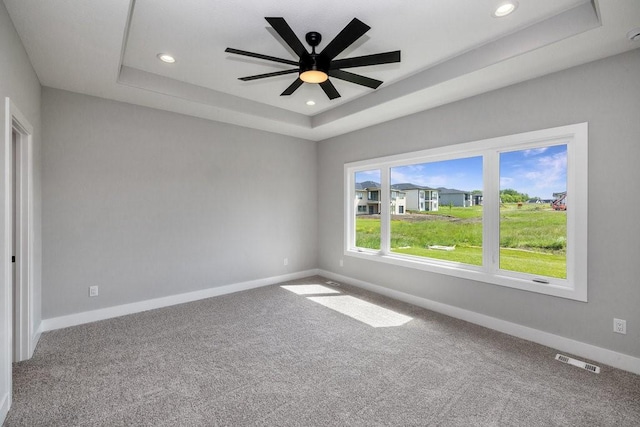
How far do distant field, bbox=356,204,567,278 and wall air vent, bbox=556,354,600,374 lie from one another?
0.76 metres

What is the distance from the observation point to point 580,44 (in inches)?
91.9

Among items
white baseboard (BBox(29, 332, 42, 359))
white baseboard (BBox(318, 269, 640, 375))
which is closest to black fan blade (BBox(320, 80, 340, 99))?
white baseboard (BBox(318, 269, 640, 375))

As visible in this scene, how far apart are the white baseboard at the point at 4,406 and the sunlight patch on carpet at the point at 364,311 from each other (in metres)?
2.98

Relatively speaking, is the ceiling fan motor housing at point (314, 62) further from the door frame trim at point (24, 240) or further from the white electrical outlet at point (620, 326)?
the white electrical outlet at point (620, 326)

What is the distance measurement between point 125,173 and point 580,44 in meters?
4.82

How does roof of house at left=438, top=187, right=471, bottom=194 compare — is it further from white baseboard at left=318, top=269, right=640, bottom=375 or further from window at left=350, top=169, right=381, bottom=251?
white baseboard at left=318, top=269, right=640, bottom=375

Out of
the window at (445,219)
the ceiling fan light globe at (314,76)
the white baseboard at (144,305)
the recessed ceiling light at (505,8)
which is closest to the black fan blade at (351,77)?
the ceiling fan light globe at (314,76)

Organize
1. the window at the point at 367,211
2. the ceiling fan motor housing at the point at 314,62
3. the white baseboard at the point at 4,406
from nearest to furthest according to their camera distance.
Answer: the white baseboard at the point at 4,406, the ceiling fan motor housing at the point at 314,62, the window at the point at 367,211

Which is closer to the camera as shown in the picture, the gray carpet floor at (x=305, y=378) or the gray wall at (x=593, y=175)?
the gray carpet floor at (x=305, y=378)

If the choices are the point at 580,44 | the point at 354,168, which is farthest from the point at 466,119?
the point at 354,168

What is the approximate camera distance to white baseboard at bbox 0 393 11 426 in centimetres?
182

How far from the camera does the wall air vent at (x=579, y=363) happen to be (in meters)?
2.46

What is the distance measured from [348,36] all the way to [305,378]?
2605mm

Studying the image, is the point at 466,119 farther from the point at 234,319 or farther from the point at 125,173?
the point at 125,173
